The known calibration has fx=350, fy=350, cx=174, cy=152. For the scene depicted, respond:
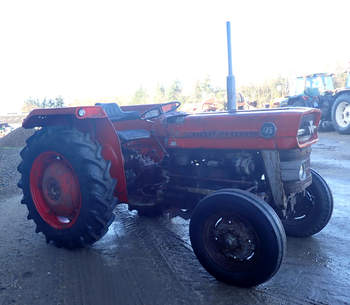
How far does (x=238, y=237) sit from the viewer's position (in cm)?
255

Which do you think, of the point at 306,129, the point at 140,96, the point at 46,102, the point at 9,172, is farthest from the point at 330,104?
the point at 140,96

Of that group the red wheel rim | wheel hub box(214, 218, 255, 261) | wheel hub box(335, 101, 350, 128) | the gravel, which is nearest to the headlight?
wheel hub box(214, 218, 255, 261)

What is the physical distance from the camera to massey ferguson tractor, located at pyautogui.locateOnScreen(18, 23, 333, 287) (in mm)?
2551

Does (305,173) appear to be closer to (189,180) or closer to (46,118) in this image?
(189,180)

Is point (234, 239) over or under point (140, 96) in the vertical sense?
under

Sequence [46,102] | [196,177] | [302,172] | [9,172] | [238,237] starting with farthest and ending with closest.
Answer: [46,102], [9,172], [196,177], [302,172], [238,237]

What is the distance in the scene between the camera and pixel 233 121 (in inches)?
117

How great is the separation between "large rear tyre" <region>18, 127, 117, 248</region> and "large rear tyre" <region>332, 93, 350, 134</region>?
10171mm

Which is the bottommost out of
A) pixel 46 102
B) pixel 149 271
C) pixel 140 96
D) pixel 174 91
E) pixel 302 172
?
pixel 149 271

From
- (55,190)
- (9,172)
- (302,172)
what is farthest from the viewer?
(9,172)

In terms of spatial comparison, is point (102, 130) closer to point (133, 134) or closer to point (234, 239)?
point (133, 134)

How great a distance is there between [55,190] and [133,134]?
94cm

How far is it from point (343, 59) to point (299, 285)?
35.8m

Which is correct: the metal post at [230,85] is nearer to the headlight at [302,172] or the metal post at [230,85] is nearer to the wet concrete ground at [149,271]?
the headlight at [302,172]
